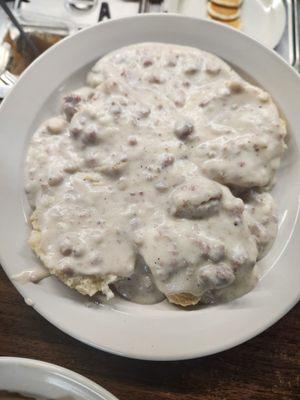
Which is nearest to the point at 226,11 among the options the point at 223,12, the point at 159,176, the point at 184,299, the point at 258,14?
the point at 223,12

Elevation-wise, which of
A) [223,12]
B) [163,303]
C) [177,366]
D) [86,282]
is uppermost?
→ [223,12]

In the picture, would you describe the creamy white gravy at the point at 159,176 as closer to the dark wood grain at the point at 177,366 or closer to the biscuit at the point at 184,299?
the biscuit at the point at 184,299

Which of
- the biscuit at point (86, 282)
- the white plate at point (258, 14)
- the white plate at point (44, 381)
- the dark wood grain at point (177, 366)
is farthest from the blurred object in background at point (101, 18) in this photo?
the white plate at point (44, 381)

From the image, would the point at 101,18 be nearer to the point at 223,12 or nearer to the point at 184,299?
the point at 223,12

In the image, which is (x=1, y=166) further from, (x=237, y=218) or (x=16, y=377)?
(x=237, y=218)

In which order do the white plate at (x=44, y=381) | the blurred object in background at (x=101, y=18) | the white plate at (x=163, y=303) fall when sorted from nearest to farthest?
Result: the white plate at (x=44, y=381) → the white plate at (x=163, y=303) → the blurred object in background at (x=101, y=18)
